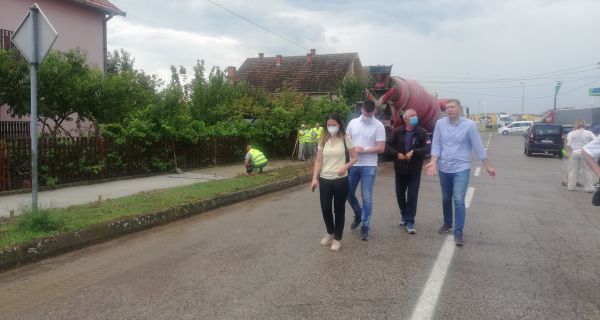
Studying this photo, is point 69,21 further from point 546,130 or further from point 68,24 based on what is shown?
point 546,130

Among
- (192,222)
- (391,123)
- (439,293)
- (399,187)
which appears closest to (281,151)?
(391,123)

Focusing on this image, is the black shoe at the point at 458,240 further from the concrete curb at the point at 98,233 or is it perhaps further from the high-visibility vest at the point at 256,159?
the high-visibility vest at the point at 256,159

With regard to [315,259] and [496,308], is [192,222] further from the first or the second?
[496,308]

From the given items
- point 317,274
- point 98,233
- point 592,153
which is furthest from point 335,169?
point 98,233

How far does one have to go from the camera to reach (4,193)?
9992mm

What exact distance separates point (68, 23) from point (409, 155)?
49.6ft

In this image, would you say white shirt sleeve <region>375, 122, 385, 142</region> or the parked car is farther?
the parked car

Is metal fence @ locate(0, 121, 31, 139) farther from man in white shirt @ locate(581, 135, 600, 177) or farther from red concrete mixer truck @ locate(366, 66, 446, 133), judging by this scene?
man in white shirt @ locate(581, 135, 600, 177)

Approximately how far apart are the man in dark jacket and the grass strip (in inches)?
155

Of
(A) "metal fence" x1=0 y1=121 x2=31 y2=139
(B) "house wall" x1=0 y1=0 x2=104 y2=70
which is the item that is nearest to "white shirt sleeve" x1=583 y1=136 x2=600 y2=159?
→ (A) "metal fence" x1=0 y1=121 x2=31 y2=139

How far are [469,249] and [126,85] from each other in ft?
34.7

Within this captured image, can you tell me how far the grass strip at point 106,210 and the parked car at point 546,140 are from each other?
648 inches

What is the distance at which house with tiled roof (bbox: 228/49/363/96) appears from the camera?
1515 inches

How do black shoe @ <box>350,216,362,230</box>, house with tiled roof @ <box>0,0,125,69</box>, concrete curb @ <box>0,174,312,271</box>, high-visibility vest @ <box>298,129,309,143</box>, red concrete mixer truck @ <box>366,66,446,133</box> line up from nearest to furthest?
1. concrete curb @ <box>0,174,312,271</box>
2. black shoe @ <box>350,216,362,230</box>
3. red concrete mixer truck @ <box>366,66,446,133</box>
4. house with tiled roof @ <box>0,0,125,69</box>
5. high-visibility vest @ <box>298,129,309,143</box>
